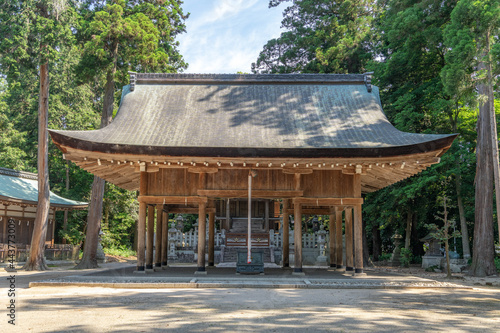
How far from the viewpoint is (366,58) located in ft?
84.6

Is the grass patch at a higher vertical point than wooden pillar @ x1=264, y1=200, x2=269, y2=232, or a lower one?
lower

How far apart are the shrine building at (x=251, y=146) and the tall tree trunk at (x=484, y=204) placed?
4.46 meters

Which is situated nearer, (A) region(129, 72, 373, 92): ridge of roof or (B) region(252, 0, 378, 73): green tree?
(A) region(129, 72, 373, 92): ridge of roof

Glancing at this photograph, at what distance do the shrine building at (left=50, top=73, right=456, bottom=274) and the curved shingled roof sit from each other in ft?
0.11

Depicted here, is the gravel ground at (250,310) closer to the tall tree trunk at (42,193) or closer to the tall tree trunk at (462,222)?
the tall tree trunk at (42,193)

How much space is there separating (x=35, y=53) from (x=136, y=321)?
55.8ft

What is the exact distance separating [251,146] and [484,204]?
11198mm

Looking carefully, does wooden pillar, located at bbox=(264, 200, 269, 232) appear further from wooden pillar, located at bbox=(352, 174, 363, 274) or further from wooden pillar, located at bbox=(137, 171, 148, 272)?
→ wooden pillar, located at bbox=(137, 171, 148, 272)

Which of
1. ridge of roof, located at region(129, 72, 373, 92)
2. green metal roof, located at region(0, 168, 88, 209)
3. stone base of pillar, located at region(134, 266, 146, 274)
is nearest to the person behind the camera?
stone base of pillar, located at region(134, 266, 146, 274)

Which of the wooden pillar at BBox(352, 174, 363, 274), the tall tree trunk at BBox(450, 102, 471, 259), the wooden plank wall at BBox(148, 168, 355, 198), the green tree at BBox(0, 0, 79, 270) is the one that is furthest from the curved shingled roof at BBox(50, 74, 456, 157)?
the tall tree trunk at BBox(450, 102, 471, 259)

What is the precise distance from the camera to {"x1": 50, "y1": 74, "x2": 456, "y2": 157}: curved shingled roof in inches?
465

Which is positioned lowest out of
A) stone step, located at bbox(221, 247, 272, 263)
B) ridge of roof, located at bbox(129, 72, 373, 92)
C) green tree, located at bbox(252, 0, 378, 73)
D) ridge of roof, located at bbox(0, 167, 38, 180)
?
stone step, located at bbox(221, 247, 272, 263)

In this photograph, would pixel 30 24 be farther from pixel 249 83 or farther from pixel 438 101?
pixel 438 101

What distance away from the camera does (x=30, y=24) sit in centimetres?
1883
